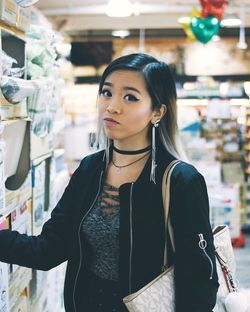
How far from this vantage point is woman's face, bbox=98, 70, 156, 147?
1.48 meters

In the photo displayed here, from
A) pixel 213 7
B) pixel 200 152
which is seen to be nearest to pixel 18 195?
pixel 213 7

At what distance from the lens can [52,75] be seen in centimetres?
263

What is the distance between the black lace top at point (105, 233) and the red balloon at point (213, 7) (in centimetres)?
419

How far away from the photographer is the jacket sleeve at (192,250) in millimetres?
1422

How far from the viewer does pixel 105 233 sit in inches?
59.2

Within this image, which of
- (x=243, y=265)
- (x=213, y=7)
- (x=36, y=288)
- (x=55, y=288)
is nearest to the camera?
(x=36, y=288)

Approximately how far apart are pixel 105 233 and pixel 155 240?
16cm

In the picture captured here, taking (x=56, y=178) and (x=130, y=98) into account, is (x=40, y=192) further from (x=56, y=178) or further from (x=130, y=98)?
(x=130, y=98)

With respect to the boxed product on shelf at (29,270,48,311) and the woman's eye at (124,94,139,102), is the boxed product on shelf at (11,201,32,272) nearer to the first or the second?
the boxed product on shelf at (29,270,48,311)

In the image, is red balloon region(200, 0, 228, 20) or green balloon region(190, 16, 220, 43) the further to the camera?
green balloon region(190, 16, 220, 43)

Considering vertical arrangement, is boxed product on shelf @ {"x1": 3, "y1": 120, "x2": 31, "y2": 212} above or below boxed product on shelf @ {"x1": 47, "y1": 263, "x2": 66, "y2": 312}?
above

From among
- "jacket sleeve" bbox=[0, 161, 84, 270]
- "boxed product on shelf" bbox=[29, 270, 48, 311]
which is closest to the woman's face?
"jacket sleeve" bbox=[0, 161, 84, 270]

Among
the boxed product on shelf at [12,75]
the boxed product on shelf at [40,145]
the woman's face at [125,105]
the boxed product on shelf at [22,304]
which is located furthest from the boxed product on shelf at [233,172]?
the woman's face at [125,105]

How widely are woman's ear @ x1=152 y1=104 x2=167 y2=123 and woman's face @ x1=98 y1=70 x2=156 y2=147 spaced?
33 millimetres
